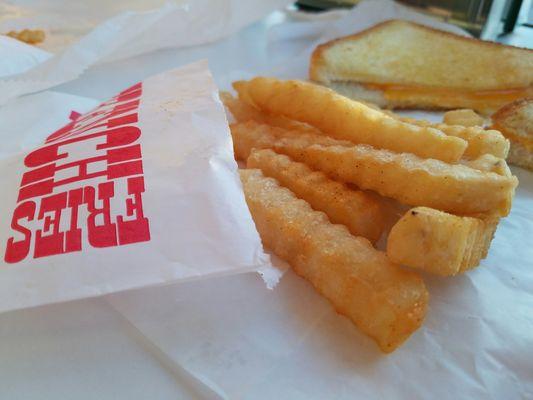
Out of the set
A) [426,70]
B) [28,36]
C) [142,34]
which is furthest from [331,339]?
[28,36]

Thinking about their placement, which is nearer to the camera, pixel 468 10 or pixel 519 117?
pixel 519 117

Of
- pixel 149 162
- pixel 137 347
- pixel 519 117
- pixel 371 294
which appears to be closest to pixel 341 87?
pixel 519 117

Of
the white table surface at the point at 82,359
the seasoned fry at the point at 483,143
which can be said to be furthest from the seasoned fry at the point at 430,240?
the white table surface at the point at 82,359

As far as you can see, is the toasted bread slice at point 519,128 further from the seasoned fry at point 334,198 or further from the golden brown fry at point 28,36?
the golden brown fry at point 28,36

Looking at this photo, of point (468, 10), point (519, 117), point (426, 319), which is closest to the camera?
point (426, 319)

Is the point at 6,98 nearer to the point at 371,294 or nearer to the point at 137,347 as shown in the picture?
the point at 137,347

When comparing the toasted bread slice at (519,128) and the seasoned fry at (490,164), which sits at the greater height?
the seasoned fry at (490,164)

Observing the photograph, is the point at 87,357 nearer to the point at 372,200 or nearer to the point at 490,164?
the point at 372,200
